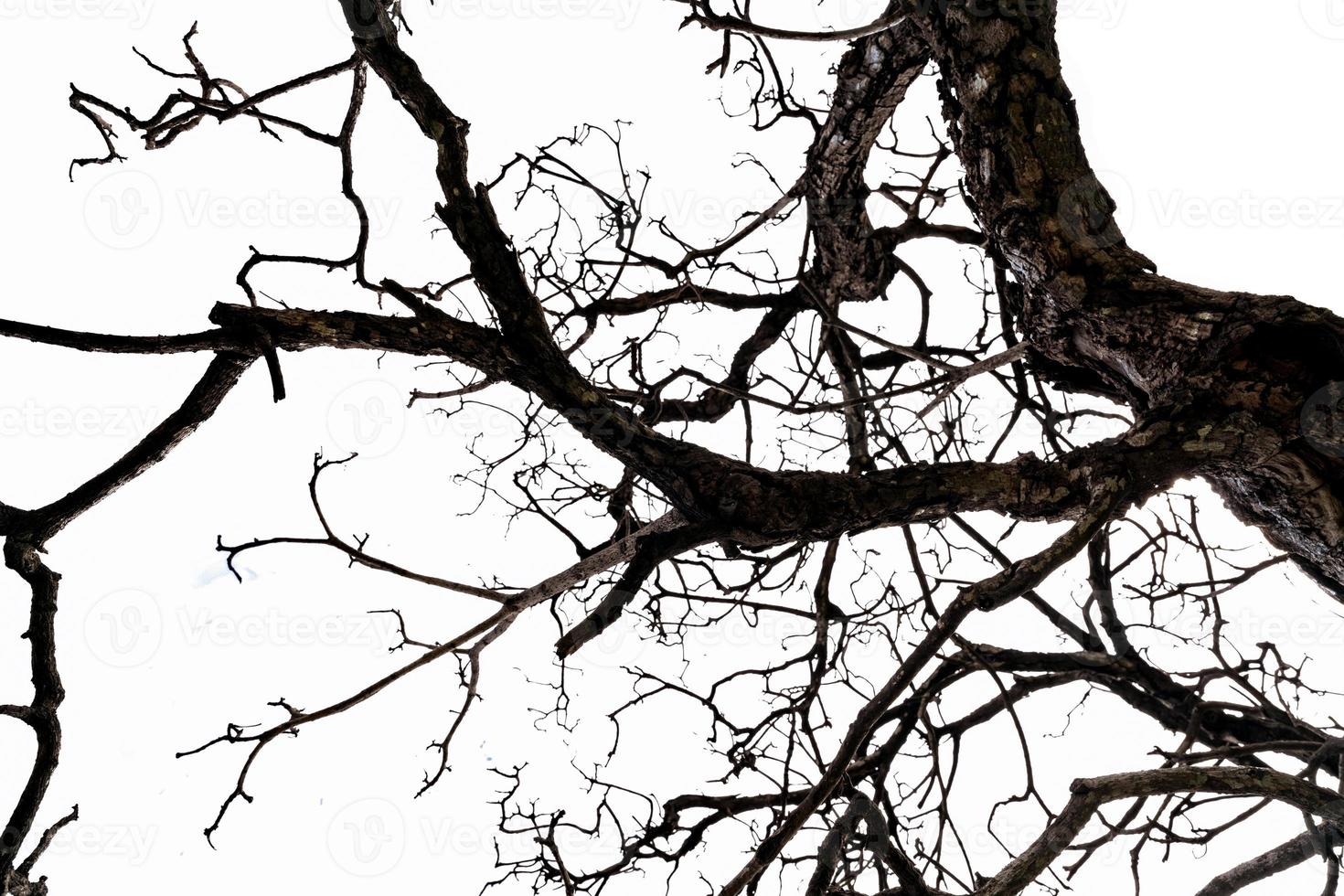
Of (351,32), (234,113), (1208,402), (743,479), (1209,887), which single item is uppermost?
(234,113)

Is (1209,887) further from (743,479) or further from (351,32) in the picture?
(351,32)

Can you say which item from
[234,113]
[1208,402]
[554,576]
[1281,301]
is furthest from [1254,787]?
[234,113]

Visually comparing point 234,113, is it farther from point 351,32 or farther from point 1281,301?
point 1281,301

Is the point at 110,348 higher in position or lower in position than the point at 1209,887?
higher

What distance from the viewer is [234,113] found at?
144cm

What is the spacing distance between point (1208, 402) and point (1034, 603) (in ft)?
2.29

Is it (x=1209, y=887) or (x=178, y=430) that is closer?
(x=178, y=430)

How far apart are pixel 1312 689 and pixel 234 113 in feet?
6.45

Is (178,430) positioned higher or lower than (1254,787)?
higher

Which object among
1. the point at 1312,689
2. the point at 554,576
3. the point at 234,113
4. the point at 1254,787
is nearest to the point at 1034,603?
the point at 1312,689

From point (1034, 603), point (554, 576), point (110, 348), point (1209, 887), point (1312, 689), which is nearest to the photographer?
point (110, 348)

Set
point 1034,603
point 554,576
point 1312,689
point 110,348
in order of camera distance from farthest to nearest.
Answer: point 1034,603 < point 1312,689 < point 554,576 < point 110,348

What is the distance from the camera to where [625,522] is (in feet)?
6.03

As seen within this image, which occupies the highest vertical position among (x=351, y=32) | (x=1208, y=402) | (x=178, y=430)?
(x=351, y=32)
